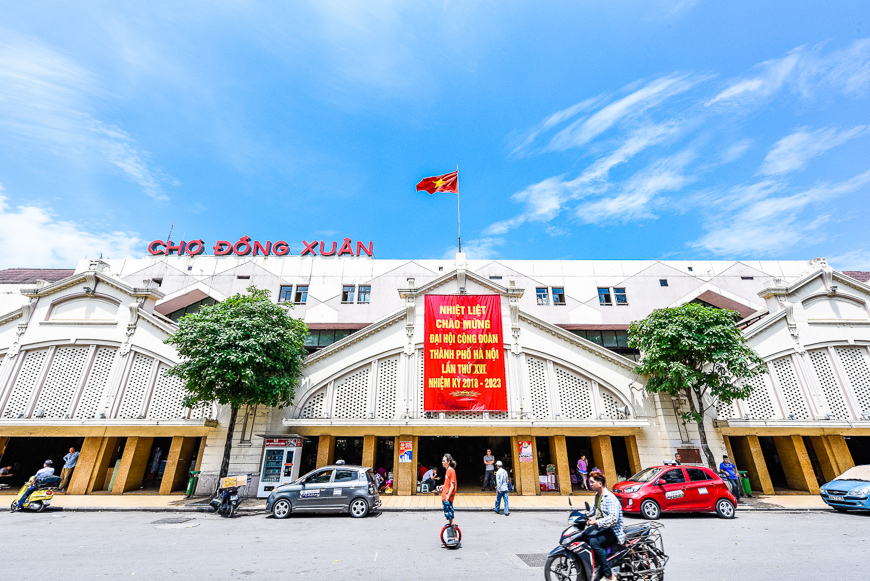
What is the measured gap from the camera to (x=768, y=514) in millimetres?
15289

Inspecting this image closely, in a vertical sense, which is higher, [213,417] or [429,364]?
[429,364]

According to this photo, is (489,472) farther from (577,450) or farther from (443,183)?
(443,183)

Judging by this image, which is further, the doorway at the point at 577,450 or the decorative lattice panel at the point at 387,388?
the doorway at the point at 577,450

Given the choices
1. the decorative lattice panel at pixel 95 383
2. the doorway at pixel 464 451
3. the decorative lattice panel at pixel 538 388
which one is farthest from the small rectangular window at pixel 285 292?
the decorative lattice panel at pixel 538 388

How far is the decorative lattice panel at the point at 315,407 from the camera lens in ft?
67.6

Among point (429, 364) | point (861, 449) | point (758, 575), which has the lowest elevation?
point (758, 575)

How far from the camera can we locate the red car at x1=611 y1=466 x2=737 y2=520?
14031mm

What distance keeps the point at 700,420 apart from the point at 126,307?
99.7 ft

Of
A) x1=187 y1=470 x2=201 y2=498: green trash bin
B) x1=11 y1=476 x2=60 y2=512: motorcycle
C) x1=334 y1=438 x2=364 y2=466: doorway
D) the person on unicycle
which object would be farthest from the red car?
x1=11 y1=476 x2=60 y2=512: motorcycle

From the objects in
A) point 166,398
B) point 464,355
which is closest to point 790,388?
point 464,355

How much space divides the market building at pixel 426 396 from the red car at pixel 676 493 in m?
4.85

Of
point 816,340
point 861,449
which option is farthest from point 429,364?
point 861,449

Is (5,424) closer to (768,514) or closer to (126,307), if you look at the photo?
(126,307)

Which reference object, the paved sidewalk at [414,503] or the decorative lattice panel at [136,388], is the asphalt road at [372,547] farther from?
the decorative lattice panel at [136,388]
